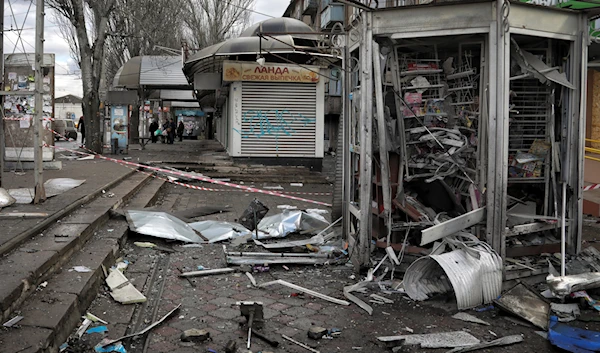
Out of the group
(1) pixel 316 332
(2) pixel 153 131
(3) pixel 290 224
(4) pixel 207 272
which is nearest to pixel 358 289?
(1) pixel 316 332

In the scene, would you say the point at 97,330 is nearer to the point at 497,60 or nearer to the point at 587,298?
the point at 587,298

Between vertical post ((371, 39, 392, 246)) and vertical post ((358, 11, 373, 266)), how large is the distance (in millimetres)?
69

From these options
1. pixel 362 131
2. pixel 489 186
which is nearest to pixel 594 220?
pixel 489 186

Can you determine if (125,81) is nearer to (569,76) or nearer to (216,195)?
(216,195)

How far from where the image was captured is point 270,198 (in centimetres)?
1295

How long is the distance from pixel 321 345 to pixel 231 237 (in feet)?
13.1

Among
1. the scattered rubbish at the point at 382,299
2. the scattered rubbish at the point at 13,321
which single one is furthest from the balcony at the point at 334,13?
the scattered rubbish at the point at 13,321

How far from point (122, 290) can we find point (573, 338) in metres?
3.79

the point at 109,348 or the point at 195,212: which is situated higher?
the point at 195,212

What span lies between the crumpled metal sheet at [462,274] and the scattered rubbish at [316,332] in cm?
125

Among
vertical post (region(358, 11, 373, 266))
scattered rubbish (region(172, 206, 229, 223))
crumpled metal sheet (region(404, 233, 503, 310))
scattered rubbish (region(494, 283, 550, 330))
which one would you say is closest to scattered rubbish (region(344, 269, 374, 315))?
vertical post (region(358, 11, 373, 266))

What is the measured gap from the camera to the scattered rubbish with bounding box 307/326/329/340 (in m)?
4.43

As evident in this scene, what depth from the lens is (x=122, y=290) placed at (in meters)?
5.32

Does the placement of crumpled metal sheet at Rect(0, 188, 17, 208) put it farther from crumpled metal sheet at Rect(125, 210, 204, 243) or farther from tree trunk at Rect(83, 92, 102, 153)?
tree trunk at Rect(83, 92, 102, 153)
